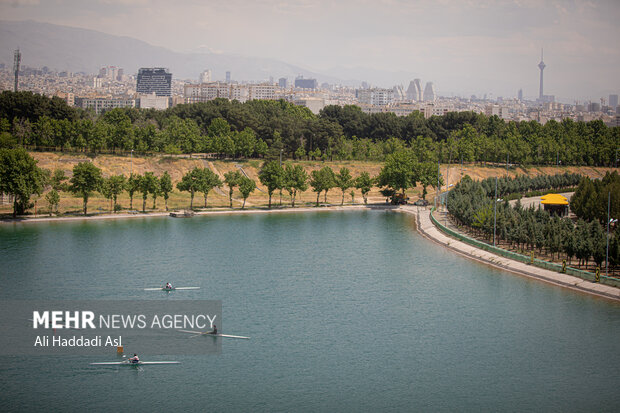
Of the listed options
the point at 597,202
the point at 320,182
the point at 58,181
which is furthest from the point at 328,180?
the point at 58,181

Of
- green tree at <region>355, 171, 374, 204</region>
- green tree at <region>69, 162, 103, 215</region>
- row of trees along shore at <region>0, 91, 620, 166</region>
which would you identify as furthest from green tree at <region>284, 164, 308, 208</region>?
green tree at <region>69, 162, 103, 215</region>

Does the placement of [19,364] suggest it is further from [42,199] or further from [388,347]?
[42,199]

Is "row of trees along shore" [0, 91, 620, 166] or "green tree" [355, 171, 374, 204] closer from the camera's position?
"green tree" [355, 171, 374, 204]

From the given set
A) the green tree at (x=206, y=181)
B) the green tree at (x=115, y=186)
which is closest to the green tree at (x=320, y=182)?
the green tree at (x=206, y=181)

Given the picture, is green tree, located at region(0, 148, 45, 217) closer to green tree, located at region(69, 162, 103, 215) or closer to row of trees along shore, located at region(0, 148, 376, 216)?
row of trees along shore, located at region(0, 148, 376, 216)

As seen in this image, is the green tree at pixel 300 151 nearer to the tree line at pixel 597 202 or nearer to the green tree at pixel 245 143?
the green tree at pixel 245 143
